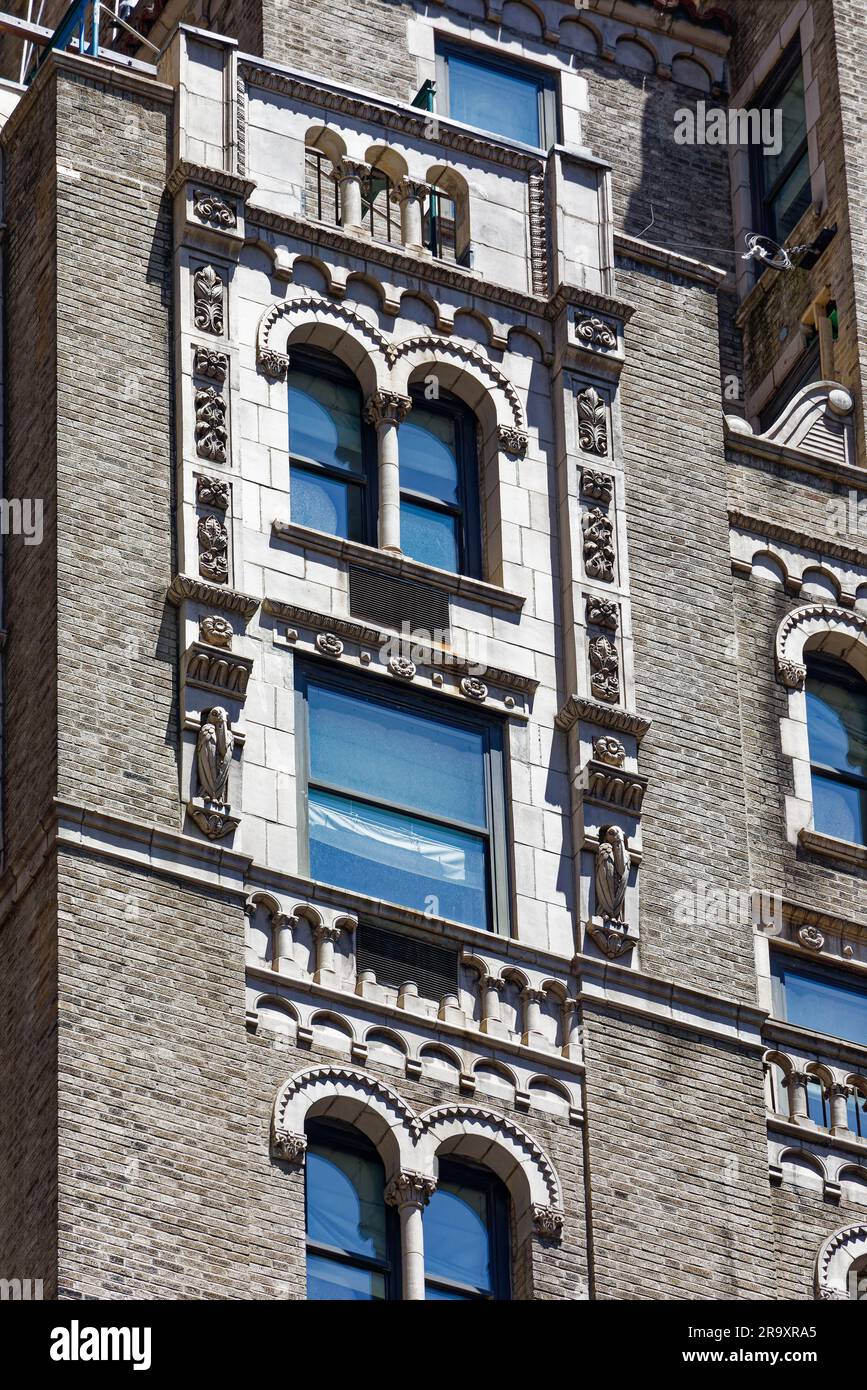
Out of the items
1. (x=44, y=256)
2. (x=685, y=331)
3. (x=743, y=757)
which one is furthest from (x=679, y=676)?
(x=44, y=256)

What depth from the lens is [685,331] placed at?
44.6 m

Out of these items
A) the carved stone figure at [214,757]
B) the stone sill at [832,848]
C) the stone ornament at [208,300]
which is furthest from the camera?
the stone sill at [832,848]

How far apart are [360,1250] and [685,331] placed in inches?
494

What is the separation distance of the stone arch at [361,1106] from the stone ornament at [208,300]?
8005 mm

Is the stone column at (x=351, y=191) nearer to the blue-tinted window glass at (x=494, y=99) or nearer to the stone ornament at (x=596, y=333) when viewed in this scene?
the stone ornament at (x=596, y=333)

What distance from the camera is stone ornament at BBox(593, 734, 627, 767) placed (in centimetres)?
4012

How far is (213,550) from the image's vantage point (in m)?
39.2

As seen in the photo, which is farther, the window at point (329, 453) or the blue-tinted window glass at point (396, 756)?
the window at point (329, 453)

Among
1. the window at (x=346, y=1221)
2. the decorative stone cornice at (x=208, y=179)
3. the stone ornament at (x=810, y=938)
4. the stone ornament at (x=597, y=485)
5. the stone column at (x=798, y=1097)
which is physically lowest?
the window at (x=346, y=1221)

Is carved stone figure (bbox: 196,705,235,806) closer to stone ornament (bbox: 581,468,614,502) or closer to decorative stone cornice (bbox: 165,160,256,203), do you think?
stone ornament (bbox: 581,468,614,502)

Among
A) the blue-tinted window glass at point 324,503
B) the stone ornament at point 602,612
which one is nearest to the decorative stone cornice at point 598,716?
the stone ornament at point 602,612

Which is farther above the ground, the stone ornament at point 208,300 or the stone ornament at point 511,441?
the stone ornament at point 208,300

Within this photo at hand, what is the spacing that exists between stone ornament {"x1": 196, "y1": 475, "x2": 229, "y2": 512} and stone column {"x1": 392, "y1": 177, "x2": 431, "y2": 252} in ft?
15.3

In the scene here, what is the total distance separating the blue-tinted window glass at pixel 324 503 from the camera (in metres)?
40.5
